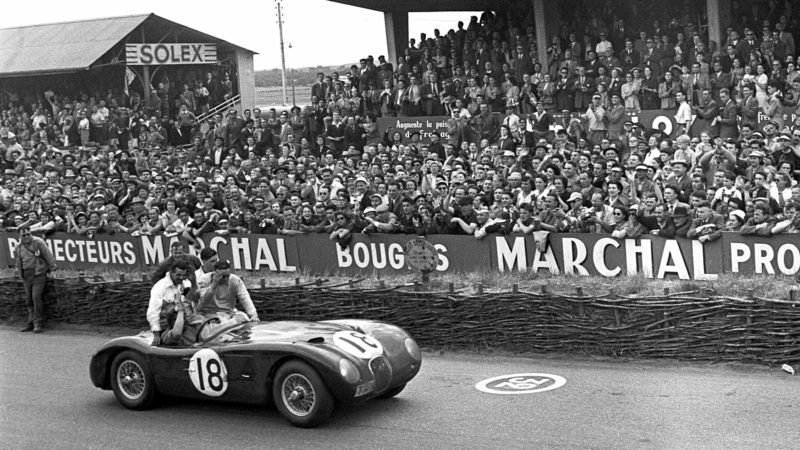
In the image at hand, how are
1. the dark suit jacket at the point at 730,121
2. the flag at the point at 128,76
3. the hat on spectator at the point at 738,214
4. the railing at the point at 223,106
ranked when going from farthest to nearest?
the flag at the point at 128,76
the railing at the point at 223,106
the dark suit jacket at the point at 730,121
the hat on spectator at the point at 738,214

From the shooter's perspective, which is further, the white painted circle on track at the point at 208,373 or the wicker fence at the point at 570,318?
the wicker fence at the point at 570,318

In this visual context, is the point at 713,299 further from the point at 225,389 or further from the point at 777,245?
the point at 225,389

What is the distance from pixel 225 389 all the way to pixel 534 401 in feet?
9.64

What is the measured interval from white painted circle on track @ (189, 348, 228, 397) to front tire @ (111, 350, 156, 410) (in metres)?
0.62

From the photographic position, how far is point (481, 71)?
919 inches

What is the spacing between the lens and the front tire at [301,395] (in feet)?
30.9

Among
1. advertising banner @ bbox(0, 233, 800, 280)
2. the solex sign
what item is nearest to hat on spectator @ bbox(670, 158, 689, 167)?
advertising banner @ bbox(0, 233, 800, 280)

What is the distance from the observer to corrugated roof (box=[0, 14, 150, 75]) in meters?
34.2

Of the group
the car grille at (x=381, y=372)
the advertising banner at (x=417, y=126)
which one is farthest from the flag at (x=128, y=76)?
the car grille at (x=381, y=372)

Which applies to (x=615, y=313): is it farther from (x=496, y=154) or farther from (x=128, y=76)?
(x=128, y=76)

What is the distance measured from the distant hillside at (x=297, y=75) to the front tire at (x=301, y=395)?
6681 cm

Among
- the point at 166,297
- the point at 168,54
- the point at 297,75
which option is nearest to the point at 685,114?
the point at 166,297

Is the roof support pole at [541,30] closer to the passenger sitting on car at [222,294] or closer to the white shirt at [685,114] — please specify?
the white shirt at [685,114]

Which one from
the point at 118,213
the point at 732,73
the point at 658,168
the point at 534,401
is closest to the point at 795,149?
the point at 658,168
